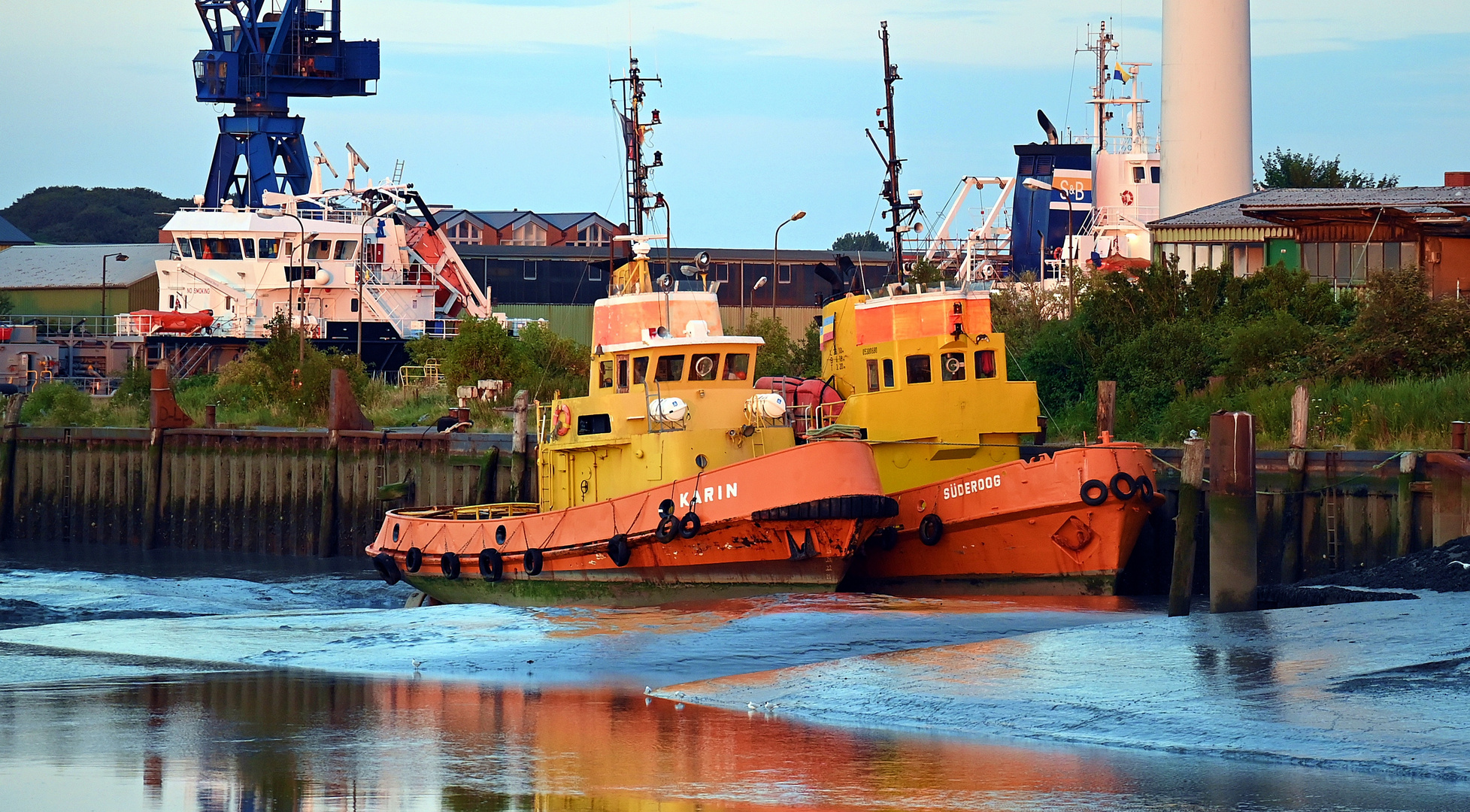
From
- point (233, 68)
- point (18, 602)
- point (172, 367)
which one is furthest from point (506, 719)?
point (233, 68)

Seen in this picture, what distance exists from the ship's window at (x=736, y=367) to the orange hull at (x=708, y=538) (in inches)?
82.6

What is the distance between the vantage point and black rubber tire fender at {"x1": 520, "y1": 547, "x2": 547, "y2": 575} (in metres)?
24.6

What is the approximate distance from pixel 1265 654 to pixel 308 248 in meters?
45.6

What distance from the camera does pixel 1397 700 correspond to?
534 inches

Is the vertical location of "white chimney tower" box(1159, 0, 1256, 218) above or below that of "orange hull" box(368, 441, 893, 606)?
above

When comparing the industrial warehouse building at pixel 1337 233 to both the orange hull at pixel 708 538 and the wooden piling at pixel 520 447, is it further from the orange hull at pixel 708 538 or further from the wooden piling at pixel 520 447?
the orange hull at pixel 708 538

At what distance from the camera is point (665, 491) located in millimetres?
23125

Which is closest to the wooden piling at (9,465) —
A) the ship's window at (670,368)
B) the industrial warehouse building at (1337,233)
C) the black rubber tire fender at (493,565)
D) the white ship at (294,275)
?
the white ship at (294,275)

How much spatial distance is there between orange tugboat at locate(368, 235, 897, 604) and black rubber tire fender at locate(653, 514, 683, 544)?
0.02m

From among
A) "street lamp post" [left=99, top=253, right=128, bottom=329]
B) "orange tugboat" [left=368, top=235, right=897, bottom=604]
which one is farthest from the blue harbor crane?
"orange tugboat" [left=368, top=235, right=897, bottom=604]

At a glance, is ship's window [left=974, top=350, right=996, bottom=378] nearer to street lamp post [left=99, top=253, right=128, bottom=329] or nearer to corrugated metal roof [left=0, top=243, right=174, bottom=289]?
street lamp post [left=99, top=253, right=128, bottom=329]

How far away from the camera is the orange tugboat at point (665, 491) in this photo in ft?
74.0

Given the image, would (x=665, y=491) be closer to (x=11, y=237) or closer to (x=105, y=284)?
(x=105, y=284)

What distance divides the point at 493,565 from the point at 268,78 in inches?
1756
